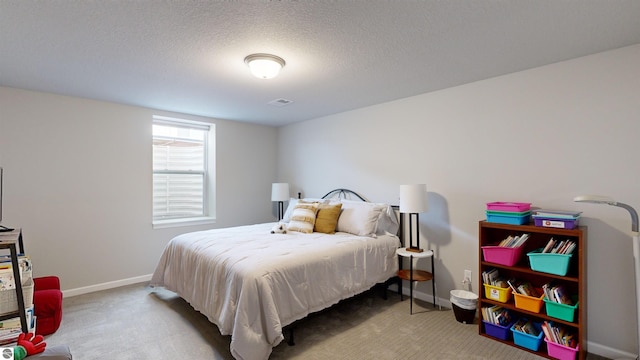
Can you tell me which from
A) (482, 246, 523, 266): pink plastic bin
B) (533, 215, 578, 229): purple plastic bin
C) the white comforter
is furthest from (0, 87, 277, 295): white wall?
(533, 215, 578, 229): purple plastic bin

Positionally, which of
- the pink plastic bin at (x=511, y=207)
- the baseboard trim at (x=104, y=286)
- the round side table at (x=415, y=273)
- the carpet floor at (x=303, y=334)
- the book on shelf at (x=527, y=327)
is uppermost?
the pink plastic bin at (x=511, y=207)

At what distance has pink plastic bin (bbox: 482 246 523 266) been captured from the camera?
242cm

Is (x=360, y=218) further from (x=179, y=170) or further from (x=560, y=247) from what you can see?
(x=179, y=170)

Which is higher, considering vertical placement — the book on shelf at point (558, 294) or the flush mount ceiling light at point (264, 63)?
the flush mount ceiling light at point (264, 63)

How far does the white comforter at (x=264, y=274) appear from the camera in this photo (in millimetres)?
2092

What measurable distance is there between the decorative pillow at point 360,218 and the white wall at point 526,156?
345 mm

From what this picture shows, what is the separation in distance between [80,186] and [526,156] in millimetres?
4814

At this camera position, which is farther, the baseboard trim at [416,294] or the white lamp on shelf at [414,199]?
the white lamp on shelf at [414,199]

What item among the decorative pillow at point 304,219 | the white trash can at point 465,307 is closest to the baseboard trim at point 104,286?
the decorative pillow at point 304,219

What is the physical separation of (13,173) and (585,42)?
534cm

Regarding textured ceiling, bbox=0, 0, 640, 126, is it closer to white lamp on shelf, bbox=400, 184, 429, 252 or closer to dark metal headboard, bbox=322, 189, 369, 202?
white lamp on shelf, bbox=400, 184, 429, 252

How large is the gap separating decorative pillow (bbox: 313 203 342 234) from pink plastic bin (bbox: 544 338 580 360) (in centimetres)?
212

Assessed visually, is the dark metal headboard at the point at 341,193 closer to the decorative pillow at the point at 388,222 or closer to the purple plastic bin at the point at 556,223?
the decorative pillow at the point at 388,222

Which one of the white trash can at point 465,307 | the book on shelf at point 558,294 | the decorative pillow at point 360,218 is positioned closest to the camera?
the book on shelf at point 558,294
